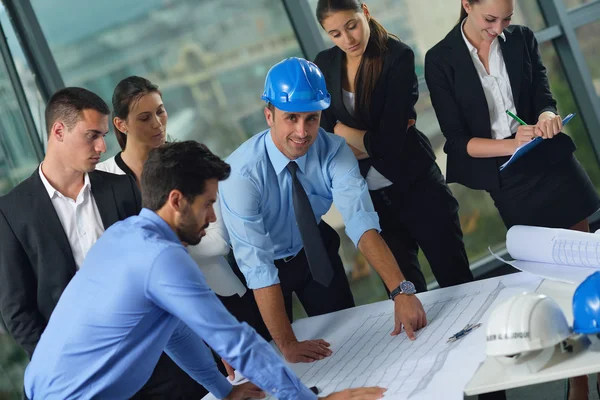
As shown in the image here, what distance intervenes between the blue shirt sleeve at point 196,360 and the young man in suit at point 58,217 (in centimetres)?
57

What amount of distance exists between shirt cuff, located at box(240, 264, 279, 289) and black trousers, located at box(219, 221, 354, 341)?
211 mm

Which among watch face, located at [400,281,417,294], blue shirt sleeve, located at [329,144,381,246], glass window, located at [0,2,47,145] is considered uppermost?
glass window, located at [0,2,47,145]

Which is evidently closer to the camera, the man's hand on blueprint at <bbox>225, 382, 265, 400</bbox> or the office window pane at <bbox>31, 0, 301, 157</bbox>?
the man's hand on blueprint at <bbox>225, 382, 265, 400</bbox>

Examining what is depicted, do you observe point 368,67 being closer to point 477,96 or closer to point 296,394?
point 477,96

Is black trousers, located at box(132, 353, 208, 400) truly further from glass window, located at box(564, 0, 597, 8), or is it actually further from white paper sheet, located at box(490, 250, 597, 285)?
glass window, located at box(564, 0, 597, 8)

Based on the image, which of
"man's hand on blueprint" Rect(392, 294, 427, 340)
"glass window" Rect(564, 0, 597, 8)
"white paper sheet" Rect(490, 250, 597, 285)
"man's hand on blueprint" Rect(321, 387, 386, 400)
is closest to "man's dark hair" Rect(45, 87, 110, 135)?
"man's hand on blueprint" Rect(392, 294, 427, 340)

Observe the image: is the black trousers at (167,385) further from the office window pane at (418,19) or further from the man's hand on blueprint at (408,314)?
the office window pane at (418,19)

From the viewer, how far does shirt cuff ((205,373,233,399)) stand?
218 cm

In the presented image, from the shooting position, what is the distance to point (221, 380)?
86.1 inches

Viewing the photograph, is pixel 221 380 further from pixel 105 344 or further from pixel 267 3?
pixel 267 3

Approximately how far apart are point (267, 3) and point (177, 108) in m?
0.81

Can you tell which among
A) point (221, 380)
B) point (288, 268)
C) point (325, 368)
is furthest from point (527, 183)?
point (221, 380)

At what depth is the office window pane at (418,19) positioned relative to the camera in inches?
184

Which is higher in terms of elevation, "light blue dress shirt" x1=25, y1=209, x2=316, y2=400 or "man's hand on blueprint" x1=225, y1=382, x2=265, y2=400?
"light blue dress shirt" x1=25, y1=209, x2=316, y2=400
